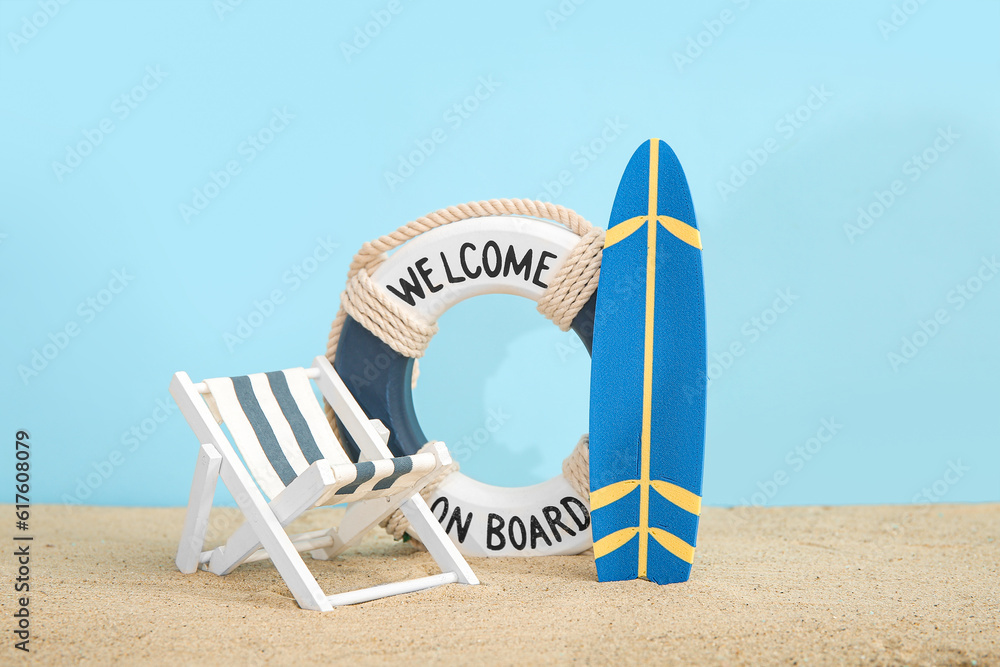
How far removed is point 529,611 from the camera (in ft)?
6.57

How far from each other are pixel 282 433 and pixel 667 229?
1.27m

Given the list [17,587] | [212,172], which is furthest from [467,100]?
[17,587]

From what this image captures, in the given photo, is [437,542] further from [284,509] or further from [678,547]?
[678,547]

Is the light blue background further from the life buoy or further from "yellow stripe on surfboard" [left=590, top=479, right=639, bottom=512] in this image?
"yellow stripe on surfboard" [left=590, top=479, right=639, bottom=512]

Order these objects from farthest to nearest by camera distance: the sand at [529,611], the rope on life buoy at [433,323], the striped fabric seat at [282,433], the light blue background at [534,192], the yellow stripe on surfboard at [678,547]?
the light blue background at [534,192], the rope on life buoy at [433,323], the yellow stripe on surfboard at [678,547], the striped fabric seat at [282,433], the sand at [529,611]

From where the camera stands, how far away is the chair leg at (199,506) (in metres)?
2.27

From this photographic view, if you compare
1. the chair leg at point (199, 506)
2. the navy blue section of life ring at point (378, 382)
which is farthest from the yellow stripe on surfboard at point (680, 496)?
the chair leg at point (199, 506)

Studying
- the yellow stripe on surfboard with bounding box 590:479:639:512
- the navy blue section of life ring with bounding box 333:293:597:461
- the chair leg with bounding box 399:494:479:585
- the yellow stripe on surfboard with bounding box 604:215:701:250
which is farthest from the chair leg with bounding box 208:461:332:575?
the yellow stripe on surfboard with bounding box 604:215:701:250

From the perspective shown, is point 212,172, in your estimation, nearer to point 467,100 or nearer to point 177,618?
point 467,100

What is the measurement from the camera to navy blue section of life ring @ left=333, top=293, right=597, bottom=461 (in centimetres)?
269

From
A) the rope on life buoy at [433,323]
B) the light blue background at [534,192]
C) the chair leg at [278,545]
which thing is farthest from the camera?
the light blue background at [534,192]

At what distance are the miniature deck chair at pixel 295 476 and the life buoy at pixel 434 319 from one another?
0.35 ft

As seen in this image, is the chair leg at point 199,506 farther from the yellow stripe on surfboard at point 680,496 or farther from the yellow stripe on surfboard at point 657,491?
the yellow stripe on surfboard at point 680,496

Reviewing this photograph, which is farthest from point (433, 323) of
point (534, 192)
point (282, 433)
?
point (534, 192)
